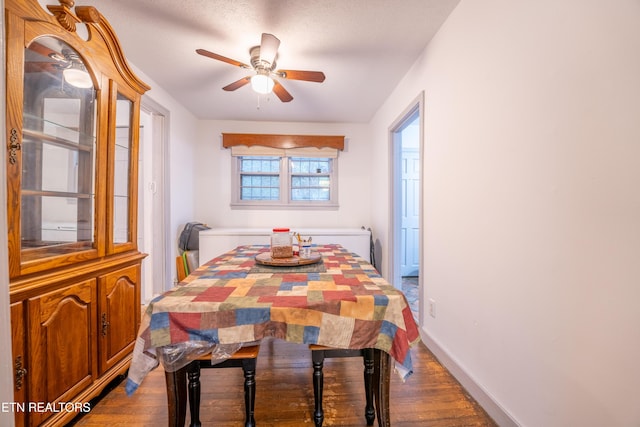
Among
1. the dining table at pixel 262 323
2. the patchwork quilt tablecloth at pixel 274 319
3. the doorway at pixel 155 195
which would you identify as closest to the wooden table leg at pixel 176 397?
the dining table at pixel 262 323

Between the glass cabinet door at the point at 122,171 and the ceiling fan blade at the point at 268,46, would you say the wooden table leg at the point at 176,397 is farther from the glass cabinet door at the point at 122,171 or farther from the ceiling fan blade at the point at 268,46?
→ the ceiling fan blade at the point at 268,46

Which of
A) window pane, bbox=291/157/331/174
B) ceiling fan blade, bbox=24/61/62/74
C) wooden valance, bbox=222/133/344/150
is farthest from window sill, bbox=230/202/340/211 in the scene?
ceiling fan blade, bbox=24/61/62/74

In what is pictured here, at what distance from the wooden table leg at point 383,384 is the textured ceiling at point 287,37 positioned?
211cm

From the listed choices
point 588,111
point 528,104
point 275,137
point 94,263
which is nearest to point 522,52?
point 528,104

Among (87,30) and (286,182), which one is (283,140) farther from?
(87,30)

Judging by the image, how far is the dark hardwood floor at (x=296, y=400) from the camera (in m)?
1.41

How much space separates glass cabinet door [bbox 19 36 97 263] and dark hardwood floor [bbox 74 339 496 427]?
96 cm

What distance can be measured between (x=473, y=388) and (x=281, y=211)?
316 cm

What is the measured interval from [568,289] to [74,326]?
228 cm

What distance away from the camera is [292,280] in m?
1.26

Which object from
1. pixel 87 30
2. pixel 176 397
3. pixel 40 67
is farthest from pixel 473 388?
pixel 87 30

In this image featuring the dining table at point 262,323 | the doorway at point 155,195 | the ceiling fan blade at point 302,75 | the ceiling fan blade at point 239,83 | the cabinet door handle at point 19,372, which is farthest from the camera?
the doorway at point 155,195

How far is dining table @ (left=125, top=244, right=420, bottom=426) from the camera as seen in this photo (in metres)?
0.96

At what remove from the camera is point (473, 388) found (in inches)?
61.6
